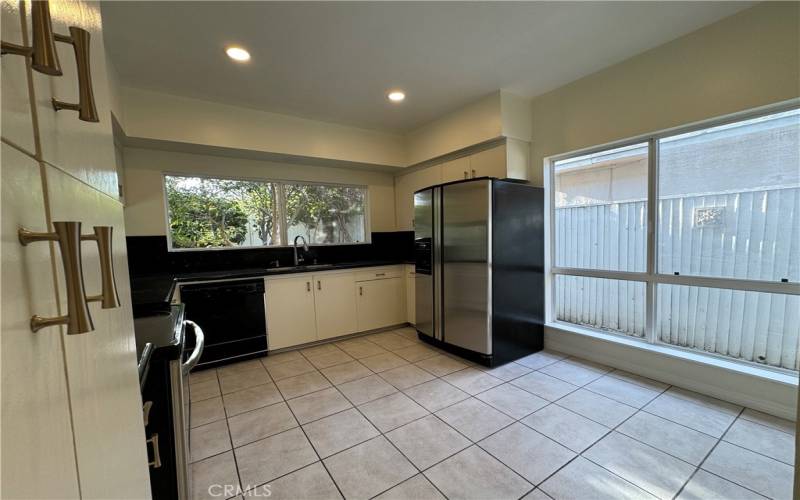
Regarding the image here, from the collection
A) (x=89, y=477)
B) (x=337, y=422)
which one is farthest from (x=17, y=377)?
(x=337, y=422)

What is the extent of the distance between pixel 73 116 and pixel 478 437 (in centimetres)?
217

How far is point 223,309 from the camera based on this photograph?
9.76 ft

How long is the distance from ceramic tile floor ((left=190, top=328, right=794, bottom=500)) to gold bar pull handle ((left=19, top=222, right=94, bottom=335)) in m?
1.57

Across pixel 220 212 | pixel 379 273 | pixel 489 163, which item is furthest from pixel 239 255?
pixel 489 163

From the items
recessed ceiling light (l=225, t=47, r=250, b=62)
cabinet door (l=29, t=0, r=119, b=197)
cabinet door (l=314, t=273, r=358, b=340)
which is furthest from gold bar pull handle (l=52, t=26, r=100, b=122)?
cabinet door (l=314, t=273, r=358, b=340)

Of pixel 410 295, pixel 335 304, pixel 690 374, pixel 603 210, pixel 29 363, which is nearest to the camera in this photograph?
pixel 29 363

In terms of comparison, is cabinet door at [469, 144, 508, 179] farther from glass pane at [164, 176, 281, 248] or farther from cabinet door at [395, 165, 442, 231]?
glass pane at [164, 176, 281, 248]

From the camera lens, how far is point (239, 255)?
11.4ft

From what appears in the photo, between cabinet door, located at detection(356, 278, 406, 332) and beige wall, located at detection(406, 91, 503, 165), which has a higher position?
beige wall, located at detection(406, 91, 503, 165)

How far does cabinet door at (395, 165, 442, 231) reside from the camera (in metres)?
3.89

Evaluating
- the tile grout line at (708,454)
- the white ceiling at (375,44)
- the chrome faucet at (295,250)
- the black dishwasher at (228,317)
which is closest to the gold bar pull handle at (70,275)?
the white ceiling at (375,44)

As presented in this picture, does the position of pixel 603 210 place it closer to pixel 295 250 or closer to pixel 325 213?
pixel 325 213

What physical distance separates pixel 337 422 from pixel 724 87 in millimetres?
3429

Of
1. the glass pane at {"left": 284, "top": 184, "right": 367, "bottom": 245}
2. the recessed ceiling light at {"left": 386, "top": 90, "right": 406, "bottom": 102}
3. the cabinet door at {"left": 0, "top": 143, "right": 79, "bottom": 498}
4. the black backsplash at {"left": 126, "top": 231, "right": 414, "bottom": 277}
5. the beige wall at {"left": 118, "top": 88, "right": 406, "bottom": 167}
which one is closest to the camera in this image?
the cabinet door at {"left": 0, "top": 143, "right": 79, "bottom": 498}
